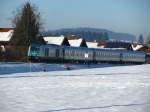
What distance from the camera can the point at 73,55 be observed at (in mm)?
56500

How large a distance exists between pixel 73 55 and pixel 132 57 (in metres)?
19.3

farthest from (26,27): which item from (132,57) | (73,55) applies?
(132,57)

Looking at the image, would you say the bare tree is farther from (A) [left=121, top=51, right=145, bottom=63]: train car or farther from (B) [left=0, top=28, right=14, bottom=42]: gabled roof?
(A) [left=121, top=51, right=145, bottom=63]: train car

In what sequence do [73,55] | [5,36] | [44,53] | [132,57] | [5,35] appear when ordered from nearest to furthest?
[44,53] < [73,55] < [5,36] < [5,35] < [132,57]

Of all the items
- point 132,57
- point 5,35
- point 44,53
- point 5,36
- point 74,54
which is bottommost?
point 132,57

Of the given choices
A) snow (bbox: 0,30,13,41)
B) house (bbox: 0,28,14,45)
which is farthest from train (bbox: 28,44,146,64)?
snow (bbox: 0,30,13,41)

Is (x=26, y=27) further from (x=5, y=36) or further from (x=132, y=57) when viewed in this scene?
(x=132, y=57)

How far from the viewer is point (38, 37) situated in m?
61.2

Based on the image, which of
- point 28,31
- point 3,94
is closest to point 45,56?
point 28,31

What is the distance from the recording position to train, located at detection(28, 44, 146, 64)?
51188 mm

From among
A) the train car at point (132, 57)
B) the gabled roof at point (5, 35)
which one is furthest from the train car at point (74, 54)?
the gabled roof at point (5, 35)

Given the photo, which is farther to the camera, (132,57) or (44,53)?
(132,57)

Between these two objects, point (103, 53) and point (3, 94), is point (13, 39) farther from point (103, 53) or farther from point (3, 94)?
point (3, 94)

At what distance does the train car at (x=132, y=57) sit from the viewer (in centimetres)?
6992
